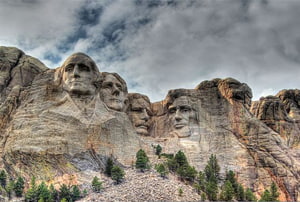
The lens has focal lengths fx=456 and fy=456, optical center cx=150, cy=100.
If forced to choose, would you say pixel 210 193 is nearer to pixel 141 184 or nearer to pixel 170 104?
pixel 141 184

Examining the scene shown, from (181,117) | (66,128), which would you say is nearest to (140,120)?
(181,117)

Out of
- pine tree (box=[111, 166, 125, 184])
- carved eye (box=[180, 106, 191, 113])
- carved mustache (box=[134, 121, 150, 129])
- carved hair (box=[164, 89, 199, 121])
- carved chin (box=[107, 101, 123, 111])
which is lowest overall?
pine tree (box=[111, 166, 125, 184])

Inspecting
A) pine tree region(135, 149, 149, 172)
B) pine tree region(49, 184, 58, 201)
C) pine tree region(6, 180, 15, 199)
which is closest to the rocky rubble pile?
pine tree region(135, 149, 149, 172)

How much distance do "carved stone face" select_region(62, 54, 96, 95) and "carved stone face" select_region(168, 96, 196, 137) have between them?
29.1ft

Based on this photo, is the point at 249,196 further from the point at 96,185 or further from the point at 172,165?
the point at 96,185

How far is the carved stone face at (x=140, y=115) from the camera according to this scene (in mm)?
43625

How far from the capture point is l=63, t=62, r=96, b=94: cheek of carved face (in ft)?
122

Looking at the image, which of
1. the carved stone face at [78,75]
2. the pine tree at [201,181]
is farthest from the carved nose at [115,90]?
the pine tree at [201,181]

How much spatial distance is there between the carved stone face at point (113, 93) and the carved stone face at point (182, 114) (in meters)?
5.30

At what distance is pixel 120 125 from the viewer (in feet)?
124

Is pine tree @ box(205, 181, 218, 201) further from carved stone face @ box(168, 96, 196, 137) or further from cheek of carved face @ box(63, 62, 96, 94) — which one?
cheek of carved face @ box(63, 62, 96, 94)

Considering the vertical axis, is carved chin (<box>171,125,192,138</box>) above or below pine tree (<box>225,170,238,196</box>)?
above

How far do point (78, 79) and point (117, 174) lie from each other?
905 cm

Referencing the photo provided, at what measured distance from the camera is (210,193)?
33281mm
